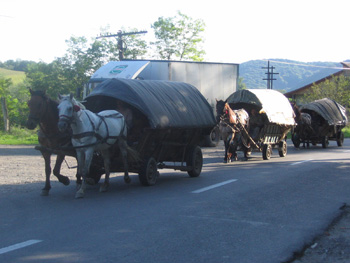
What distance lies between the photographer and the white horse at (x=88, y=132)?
31.8 ft

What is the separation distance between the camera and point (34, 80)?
67250 mm

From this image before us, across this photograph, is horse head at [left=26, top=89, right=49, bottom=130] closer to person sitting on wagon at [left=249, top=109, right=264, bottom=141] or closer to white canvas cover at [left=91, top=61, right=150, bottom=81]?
person sitting on wagon at [left=249, top=109, right=264, bottom=141]

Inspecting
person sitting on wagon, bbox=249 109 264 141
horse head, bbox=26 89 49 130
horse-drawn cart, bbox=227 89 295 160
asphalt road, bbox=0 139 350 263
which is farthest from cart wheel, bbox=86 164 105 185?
person sitting on wagon, bbox=249 109 264 141

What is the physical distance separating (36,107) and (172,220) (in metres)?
3.87

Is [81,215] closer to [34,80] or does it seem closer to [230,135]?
[230,135]

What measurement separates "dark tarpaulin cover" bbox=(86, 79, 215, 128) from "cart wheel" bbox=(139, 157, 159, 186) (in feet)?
3.00

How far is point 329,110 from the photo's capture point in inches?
1072

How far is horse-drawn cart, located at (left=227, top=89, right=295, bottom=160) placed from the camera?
64.2 ft

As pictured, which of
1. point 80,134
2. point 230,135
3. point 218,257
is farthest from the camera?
point 230,135

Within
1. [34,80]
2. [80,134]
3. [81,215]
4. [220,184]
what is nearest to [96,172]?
[80,134]

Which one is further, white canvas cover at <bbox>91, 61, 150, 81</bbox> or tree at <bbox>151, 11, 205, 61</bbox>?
tree at <bbox>151, 11, 205, 61</bbox>

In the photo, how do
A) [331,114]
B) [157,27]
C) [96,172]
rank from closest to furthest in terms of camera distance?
[96,172], [331,114], [157,27]

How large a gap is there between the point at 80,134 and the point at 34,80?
60113 mm

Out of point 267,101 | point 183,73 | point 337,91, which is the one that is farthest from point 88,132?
point 337,91
